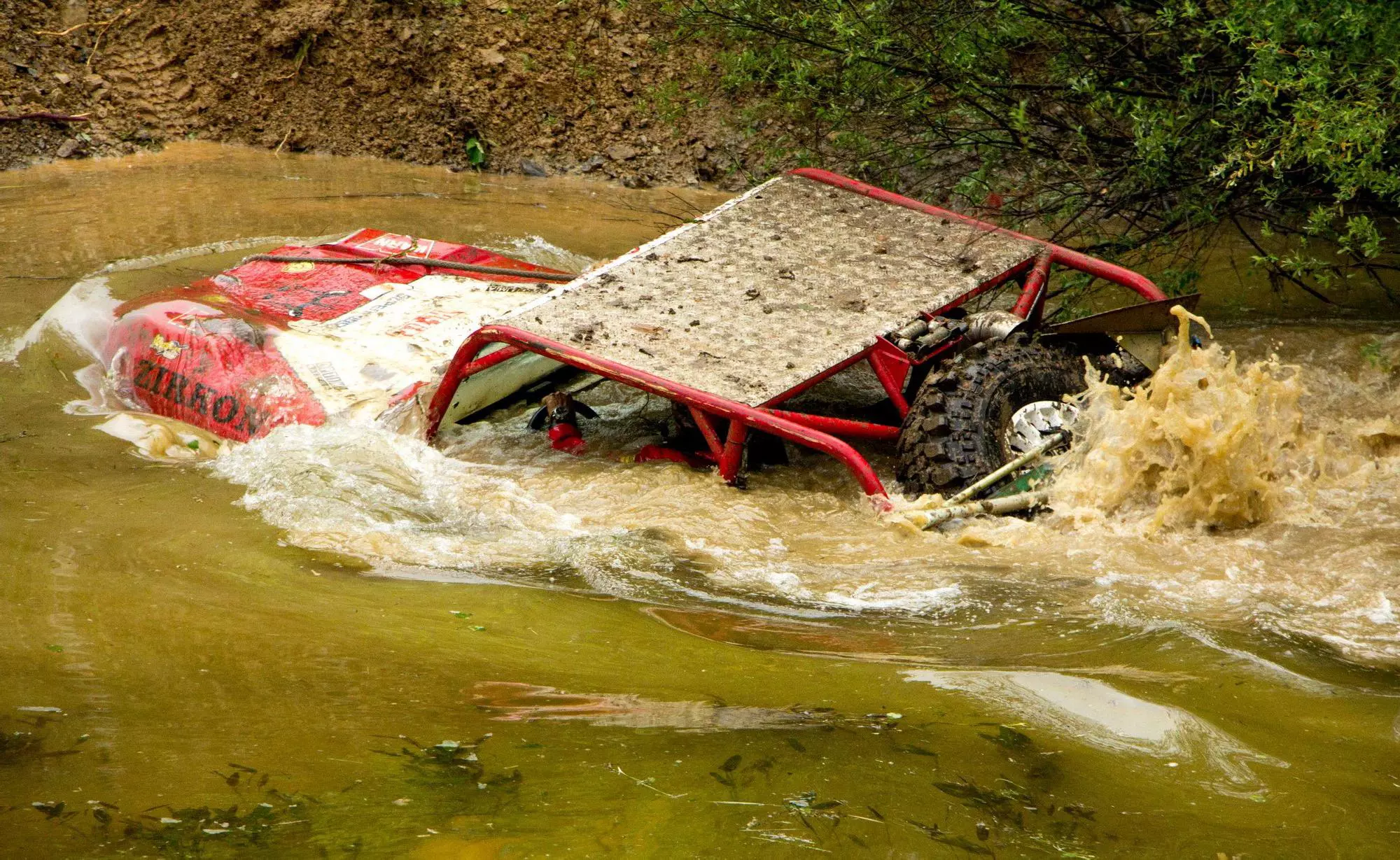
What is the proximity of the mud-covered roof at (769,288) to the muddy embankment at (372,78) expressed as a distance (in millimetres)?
4837

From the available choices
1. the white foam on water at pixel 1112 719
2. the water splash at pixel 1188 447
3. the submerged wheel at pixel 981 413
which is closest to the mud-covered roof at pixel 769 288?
the submerged wheel at pixel 981 413

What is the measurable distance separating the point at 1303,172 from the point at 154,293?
5.79 metres

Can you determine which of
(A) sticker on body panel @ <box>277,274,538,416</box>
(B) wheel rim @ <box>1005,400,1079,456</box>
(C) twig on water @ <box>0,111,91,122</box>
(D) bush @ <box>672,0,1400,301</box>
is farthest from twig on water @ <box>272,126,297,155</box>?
(B) wheel rim @ <box>1005,400,1079,456</box>

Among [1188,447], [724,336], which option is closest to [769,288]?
[724,336]

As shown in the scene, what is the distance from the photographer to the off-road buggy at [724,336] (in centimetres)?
486

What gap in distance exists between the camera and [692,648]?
3537 mm

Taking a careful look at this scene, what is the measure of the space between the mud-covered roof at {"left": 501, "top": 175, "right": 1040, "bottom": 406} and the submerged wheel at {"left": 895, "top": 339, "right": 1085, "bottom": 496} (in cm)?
37

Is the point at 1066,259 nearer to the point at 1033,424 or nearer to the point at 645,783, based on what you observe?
the point at 1033,424

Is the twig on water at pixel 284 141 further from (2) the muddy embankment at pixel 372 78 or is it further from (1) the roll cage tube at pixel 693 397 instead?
(1) the roll cage tube at pixel 693 397

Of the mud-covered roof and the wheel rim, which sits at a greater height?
the mud-covered roof

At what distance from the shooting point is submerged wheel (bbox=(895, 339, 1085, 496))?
4738 mm

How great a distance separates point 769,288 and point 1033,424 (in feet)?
4.18

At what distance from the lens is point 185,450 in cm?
575

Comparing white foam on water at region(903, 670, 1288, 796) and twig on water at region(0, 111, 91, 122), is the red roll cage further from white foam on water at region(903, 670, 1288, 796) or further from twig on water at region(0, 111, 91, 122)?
twig on water at region(0, 111, 91, 122)
